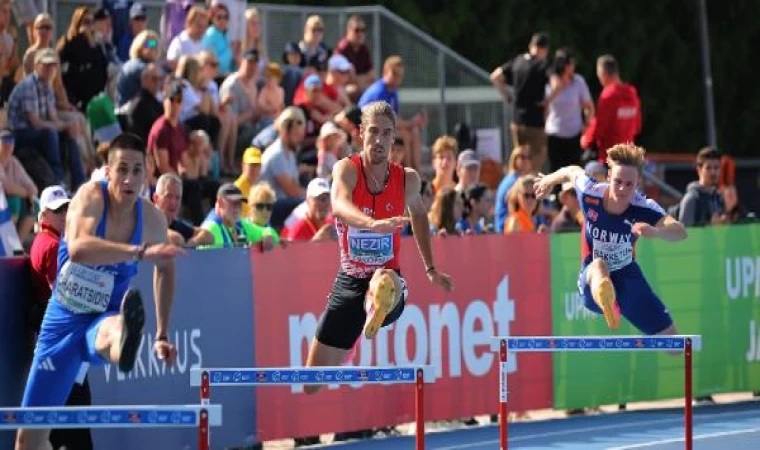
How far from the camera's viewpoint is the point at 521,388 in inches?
722

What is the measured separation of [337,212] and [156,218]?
133cm

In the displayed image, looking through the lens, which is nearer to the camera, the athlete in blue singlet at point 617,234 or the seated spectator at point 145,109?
the athlete in blue singlet at point 617,234

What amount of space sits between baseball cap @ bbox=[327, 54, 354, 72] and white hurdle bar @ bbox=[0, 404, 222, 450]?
12070 mm

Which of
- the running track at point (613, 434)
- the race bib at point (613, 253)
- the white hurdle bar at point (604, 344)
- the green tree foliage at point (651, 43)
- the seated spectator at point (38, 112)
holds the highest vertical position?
the green tree foliage at point (651, 43)

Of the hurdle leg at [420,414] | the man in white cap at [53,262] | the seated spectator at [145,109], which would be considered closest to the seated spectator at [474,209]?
the seated spectator at [145,109]

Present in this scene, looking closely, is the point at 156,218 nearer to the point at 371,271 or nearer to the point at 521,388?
the point at 371,271

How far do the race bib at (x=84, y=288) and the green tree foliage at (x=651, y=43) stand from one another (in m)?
18.6

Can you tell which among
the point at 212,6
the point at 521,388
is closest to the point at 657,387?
the point at 521,388

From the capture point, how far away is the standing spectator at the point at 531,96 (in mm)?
22594

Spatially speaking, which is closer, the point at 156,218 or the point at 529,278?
the point at 156,218

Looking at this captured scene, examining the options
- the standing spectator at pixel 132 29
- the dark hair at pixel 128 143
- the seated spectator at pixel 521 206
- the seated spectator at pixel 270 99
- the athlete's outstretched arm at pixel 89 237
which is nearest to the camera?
the athlete's outstretched arm at pixel 89 237

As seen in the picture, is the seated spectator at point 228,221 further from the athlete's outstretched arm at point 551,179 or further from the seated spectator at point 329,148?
the athlete's outstretched arm at point 551,179

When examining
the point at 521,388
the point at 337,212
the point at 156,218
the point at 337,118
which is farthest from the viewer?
the point at 337,118

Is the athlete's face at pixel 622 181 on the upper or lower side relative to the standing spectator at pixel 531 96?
lower
